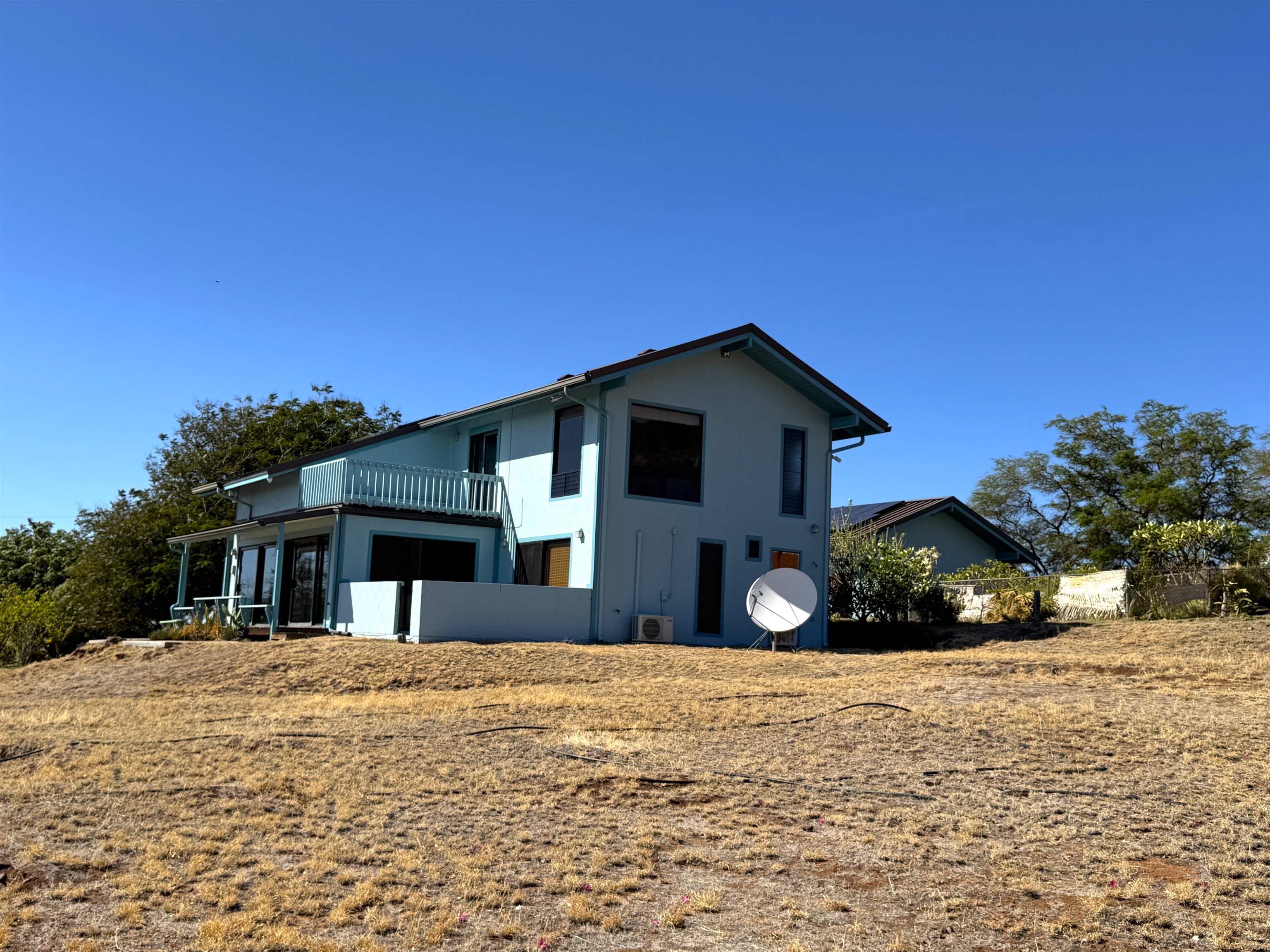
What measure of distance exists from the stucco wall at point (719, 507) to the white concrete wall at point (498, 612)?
27.0 inches

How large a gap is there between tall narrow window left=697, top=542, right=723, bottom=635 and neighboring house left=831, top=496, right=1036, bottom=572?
10.3 metres

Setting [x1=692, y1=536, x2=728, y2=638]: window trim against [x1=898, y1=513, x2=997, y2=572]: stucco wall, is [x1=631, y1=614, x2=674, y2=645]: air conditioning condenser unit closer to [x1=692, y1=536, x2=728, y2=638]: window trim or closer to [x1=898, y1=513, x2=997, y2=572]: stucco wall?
[x1=692, y1=536, x2=728, y2=638]: window trim

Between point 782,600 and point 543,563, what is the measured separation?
16.1 feet

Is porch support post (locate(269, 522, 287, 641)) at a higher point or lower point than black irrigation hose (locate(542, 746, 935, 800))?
higher

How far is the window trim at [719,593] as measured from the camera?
2050 centimetres

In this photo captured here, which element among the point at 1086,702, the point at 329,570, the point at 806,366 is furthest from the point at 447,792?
the point at 806,366

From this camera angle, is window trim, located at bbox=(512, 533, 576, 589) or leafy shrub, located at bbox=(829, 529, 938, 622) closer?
window trim, located at bbox=(512, 533, 576, 589)

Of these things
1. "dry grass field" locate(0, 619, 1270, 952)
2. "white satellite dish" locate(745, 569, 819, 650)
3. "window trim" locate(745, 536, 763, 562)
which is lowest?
"dry grass field" locate(0, 619, 1270, 952)

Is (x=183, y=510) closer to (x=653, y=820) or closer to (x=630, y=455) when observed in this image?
(x=630, y=455)

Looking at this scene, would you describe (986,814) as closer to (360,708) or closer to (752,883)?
(752,883)

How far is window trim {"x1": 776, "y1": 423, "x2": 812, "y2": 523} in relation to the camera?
2181cm

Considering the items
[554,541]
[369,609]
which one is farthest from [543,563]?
[369,609]

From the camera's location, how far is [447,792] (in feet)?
23.4

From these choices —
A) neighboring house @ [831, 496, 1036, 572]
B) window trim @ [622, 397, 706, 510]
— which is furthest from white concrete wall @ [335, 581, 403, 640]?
neighboring house @ [831, 496, 1036, 572]
